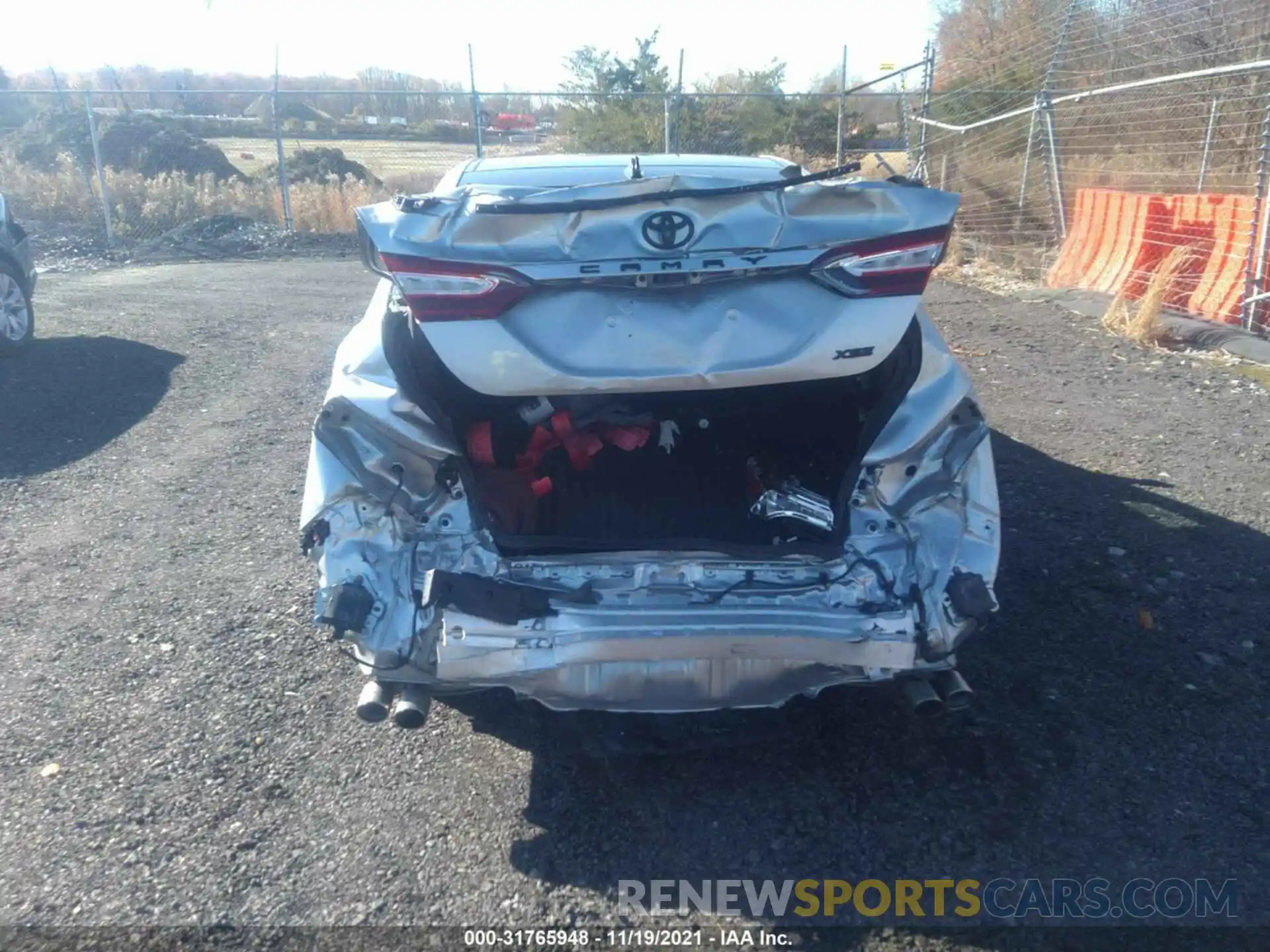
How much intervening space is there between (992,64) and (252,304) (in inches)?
523

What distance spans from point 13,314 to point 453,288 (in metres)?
7.43

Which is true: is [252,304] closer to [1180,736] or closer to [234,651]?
[234,651]

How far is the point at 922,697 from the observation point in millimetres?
3020

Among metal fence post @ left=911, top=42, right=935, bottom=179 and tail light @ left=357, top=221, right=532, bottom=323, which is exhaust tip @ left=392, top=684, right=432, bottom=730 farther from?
metal fence post @ left=911, top=42, right=935, bottom=179

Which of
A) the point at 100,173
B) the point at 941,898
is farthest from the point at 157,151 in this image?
the point at 941,898

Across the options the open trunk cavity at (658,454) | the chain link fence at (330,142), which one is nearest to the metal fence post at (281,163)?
the chain link fence at (330,142)

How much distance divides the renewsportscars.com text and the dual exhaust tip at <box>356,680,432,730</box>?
716mm

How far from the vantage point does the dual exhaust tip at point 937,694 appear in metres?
3.01

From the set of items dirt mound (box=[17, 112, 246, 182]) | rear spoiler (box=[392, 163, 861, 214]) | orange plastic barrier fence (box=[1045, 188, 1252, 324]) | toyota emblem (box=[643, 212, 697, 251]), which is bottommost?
orange plastic barrier fence (box=[1045, 188, 1252, 324])

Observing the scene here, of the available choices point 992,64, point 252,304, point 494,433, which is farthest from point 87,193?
point 494,433

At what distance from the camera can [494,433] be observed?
11.9 ft

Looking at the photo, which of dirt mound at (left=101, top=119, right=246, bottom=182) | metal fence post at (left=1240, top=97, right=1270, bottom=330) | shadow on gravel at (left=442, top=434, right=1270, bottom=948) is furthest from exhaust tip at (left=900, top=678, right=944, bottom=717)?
dirt mound at (left=101, top=119, right=246, bottom=182)

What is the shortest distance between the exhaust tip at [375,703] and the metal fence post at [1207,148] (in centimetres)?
1074

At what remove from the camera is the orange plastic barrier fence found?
28.3 ft
